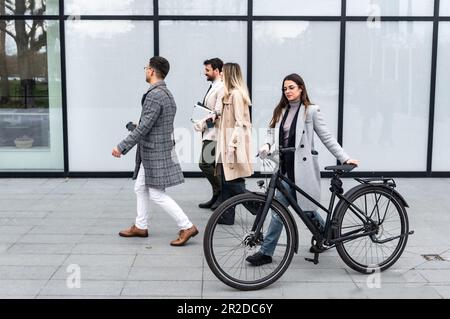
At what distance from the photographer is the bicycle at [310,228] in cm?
462

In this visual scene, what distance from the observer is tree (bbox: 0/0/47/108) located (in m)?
9.41

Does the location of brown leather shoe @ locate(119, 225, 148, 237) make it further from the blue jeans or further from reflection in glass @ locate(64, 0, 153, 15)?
reflection in glass @ locate(64, 0, 153, 15)

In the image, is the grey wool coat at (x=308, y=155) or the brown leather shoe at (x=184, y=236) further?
the brown leather shoe at (x=184, y=236)

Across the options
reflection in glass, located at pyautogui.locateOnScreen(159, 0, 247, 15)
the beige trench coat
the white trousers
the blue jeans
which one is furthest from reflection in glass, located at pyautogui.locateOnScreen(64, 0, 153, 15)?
the blue jeans

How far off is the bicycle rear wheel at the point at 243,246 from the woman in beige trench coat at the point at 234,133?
44.8 inches

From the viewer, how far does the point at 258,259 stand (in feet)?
16.4

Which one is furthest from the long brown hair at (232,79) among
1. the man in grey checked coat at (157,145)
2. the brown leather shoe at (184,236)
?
the brown leather shoe at (184,236)

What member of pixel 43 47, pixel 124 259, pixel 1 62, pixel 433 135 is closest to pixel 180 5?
pixel 43 47

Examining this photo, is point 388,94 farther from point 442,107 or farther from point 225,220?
point 225,220

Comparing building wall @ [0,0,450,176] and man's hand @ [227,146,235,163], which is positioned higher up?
building wall @ [0,0,450,176]

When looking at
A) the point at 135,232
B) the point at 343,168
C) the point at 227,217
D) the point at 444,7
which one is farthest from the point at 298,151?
the point at 444,7

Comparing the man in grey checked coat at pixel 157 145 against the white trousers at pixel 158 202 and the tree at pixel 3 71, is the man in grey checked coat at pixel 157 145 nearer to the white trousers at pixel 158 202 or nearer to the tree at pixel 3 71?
the white trousers at pixel 158 202

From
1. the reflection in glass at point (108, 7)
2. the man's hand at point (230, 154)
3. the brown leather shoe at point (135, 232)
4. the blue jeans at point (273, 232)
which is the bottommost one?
the brown leather shoe at point (135, 232)

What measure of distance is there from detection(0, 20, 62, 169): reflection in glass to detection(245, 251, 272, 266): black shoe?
549cm
